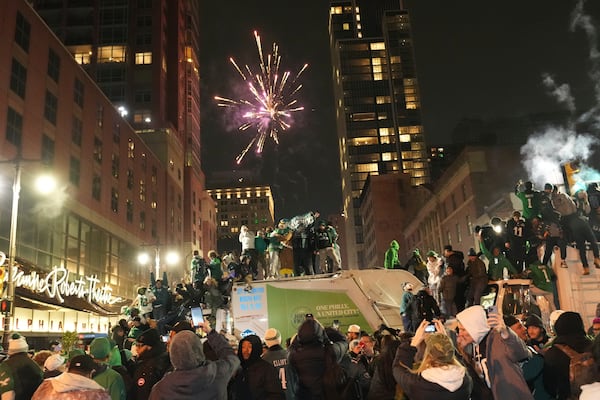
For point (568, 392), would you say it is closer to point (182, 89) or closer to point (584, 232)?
Answer: point (584, 232)

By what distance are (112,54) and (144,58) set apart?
14.7 ft

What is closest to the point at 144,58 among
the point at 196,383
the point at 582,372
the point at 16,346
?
the point at 16,346

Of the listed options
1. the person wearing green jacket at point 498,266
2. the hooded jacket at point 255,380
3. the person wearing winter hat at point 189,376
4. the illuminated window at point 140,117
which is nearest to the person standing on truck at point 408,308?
the person wearing green jacket at point 498,266

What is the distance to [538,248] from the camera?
45.7 feet

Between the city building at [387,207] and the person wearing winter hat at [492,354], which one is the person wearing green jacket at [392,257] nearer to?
the person wearing winter hat at [492,354]

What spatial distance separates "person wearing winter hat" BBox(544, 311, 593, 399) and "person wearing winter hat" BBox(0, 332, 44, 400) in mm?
5466

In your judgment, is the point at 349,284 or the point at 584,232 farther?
the point at 349,284

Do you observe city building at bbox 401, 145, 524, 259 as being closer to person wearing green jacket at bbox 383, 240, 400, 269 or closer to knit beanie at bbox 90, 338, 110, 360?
person wearing green jacket at bbox 383, 240, 400, 269

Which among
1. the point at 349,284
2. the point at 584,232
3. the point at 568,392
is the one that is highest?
the point at 584,232

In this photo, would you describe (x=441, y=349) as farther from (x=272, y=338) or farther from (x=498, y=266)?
(x=498, y=266)

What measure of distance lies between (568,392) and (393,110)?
128m

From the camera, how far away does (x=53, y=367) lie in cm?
666

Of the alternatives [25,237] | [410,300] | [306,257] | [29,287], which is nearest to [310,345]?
[410,300]

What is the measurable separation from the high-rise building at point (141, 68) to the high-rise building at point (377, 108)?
172 ft
